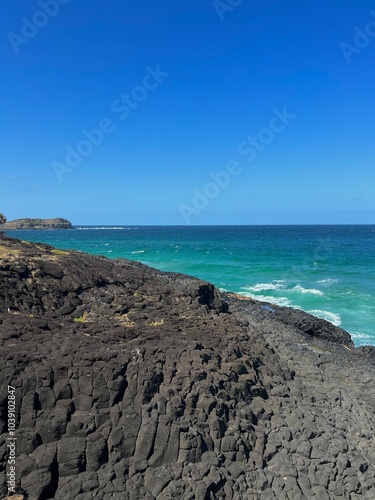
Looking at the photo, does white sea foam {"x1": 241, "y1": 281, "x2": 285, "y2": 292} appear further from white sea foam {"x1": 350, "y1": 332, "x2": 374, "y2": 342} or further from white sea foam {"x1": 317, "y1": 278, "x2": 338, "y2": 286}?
white sea foam {"x1": 350, "y1": 332, "x2": 374, "y2": 342}

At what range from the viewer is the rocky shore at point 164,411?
9.46 meters

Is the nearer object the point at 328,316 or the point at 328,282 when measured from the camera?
the point at 328,316

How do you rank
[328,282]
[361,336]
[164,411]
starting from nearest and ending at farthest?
1. [164,411]
2. [361,336]
3. [328,282]

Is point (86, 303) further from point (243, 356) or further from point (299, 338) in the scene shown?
point (299, 338)

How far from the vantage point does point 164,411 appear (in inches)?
417

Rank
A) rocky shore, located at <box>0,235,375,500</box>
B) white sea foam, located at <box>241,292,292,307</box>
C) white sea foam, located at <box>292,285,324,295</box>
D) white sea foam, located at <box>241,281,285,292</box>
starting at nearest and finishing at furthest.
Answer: rocky shore, located at <box>0,235,375,500</box> → white sea foam, located at <box>241,292,292,307</box> → white sea foam, located at <box>292,285,324,295</box> → white sea foam, located at <box>241,281,285,292</box>

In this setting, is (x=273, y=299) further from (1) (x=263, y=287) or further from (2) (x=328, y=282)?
(2) (x=328, y=282)

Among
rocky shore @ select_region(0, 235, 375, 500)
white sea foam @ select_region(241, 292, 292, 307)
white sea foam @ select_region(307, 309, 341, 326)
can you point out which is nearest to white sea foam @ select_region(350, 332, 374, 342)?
white sea foam @ select_region(307, 309, 341, 326)

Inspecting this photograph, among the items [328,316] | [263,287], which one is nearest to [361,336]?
[328,316]

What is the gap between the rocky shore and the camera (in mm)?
9461

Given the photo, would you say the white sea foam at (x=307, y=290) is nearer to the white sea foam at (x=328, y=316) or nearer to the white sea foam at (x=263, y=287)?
the white sea foam at (x=263, y=287)

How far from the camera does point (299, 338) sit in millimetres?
20484

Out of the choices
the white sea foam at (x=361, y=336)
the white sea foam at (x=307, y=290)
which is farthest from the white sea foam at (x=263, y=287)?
the white sea foam at (x=361, y=336)

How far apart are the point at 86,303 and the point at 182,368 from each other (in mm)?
6296
